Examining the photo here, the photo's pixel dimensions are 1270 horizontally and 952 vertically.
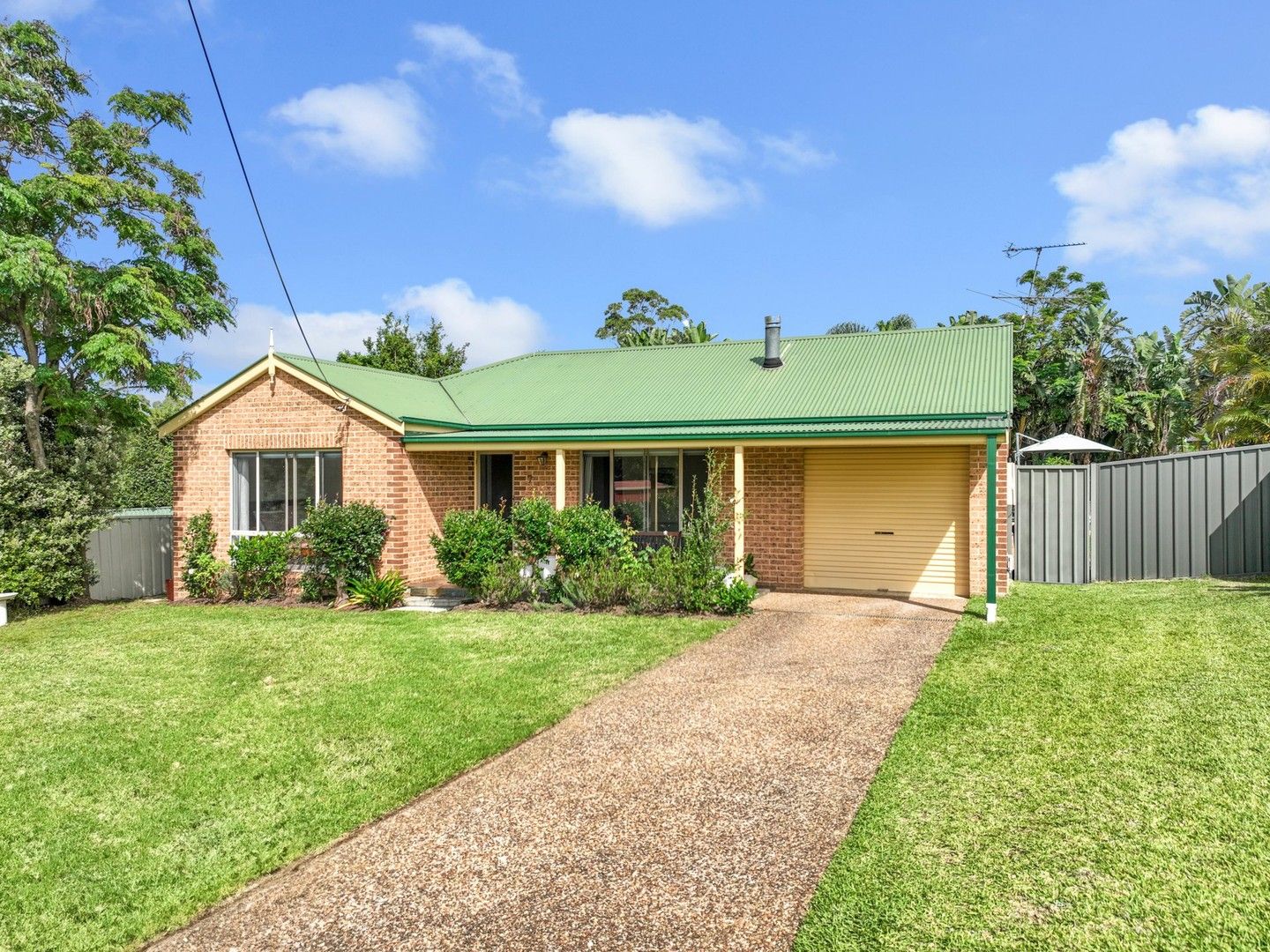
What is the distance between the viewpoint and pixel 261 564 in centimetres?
1370

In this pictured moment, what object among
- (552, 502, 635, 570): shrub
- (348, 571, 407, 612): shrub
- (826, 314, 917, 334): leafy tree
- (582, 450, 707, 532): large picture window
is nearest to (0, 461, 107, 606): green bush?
(348, 571, 407, 612): shrub

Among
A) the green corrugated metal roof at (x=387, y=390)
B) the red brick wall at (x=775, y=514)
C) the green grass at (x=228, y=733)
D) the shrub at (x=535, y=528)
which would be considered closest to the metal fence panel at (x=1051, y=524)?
the red brick wall at (x=775, y=514)

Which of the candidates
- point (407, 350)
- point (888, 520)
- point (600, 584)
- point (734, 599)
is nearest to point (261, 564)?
point (600, 584)

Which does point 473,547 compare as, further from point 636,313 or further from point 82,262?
point 636,313

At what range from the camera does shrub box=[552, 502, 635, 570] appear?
12.3 meters

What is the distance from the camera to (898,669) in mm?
8148

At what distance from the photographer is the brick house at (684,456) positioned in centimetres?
1298

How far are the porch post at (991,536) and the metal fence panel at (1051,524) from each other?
408cm

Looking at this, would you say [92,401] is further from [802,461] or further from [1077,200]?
[1077,200]

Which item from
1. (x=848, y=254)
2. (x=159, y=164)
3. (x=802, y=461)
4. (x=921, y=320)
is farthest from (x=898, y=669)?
(x=921, y=320)

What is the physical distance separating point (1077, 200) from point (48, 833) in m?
28.5

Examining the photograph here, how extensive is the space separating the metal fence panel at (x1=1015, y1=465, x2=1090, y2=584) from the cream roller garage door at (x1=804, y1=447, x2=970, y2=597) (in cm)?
229

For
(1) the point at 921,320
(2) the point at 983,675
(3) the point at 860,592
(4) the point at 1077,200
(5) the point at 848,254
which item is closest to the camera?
(2) the point at 983,675

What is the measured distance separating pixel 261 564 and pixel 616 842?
36.2 ft
